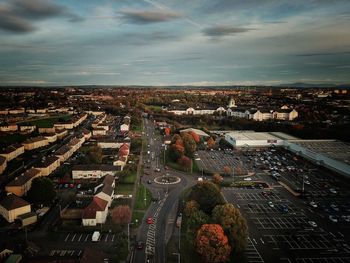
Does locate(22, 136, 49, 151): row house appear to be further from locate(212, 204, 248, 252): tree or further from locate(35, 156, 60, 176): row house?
locate(212, 204, 248, 252): tree

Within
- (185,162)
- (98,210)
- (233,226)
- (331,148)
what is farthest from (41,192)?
(331,148)

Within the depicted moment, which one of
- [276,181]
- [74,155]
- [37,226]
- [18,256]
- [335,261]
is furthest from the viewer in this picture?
[74,155]

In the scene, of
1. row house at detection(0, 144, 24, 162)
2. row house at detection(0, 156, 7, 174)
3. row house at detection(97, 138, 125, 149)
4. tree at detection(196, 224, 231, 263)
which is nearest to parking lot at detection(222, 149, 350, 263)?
tree at detection(196, 224, 231, 263)

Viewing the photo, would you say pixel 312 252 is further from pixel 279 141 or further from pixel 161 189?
pixel 279 141

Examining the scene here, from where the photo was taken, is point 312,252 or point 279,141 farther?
point 279,141

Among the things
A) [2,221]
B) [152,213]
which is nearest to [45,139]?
[2,221]

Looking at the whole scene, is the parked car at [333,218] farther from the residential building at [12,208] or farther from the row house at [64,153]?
the row house at [64,153]
